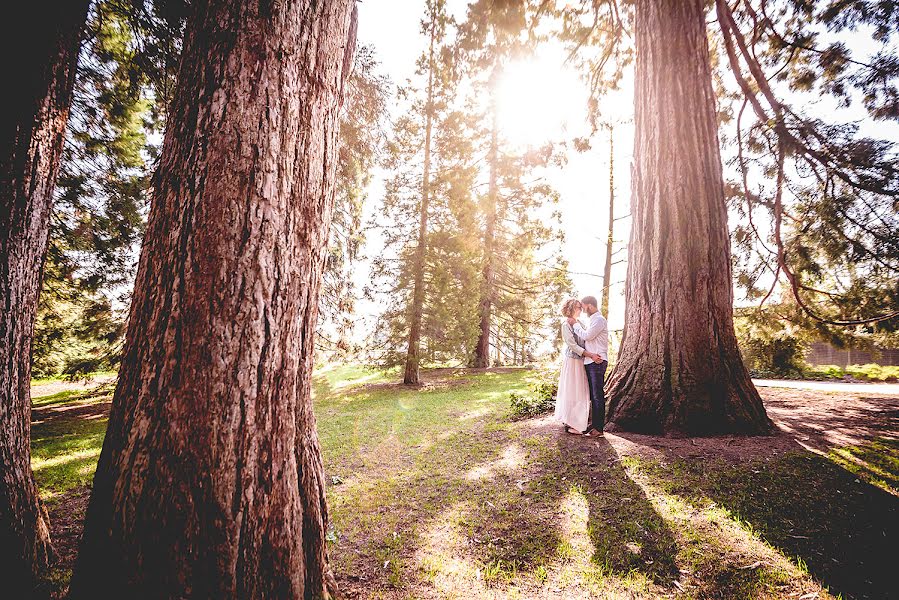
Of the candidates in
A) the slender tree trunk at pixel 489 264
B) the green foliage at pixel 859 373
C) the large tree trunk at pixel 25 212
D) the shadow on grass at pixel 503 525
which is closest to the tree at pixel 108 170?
the large tree trunk at pixel 25 212

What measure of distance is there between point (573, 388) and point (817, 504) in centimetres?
265

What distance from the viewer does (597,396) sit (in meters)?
4.82

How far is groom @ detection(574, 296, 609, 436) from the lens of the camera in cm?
482

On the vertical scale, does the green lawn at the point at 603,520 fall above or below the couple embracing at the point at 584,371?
below

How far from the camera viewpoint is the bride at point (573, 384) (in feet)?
16.5

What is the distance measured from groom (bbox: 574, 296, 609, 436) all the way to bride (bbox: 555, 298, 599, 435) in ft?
0.35

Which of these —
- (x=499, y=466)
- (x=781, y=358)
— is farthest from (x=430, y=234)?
(x=781, y=358)

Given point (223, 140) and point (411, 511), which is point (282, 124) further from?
point (411, 511)

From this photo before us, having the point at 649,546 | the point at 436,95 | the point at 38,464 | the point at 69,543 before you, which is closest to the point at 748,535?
the point at 649,546

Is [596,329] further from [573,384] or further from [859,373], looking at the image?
[859,373]

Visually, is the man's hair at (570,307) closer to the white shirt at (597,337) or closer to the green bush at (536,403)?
the white shirt at (597,337)

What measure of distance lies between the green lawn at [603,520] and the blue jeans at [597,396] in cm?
37

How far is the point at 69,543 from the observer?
287 cm

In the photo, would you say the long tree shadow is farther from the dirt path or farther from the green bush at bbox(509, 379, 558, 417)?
the dirt path
